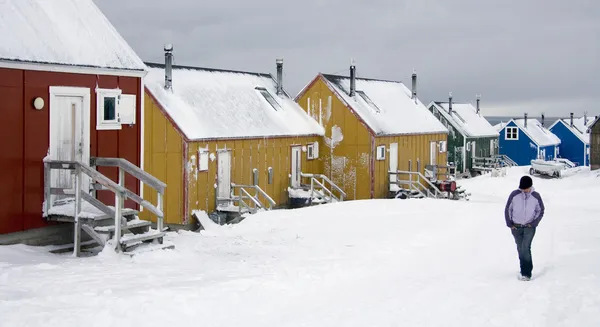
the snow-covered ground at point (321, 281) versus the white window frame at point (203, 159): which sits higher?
the white window frame at point (203, 159)

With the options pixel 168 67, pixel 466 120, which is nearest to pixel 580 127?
pixel 466 120

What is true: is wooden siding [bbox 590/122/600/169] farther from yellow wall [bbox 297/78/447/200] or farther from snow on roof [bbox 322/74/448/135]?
yellow wall [bbox 297/78/447/200]

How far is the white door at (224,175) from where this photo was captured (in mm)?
24797

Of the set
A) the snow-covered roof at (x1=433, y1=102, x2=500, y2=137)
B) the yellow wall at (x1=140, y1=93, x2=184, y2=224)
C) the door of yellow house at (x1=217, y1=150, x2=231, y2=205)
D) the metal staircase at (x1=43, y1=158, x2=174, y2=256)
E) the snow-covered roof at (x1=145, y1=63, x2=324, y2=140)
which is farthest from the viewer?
the snow-covered roof at (x1=433, y1=102, x2=500, y2=137)

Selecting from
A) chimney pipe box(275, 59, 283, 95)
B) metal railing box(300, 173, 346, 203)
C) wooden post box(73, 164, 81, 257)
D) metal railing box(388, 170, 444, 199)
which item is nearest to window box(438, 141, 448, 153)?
metal railing box(388, 170, 444, 199)

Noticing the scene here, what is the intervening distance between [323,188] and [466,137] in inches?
1105

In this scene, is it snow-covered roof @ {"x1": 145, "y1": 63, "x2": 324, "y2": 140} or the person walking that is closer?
the person walking

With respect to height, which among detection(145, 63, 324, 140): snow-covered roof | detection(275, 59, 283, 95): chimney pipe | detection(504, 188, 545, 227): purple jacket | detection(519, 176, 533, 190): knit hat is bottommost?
detection(504, 188, 545, 227): purple jacket

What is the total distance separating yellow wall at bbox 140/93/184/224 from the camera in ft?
76.2

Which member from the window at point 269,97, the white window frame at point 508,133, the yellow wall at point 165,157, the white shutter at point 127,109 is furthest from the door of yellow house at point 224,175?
the white window frame at point 508,133

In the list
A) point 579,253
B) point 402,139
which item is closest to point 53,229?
point 579,253

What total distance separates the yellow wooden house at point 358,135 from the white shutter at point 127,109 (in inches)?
682

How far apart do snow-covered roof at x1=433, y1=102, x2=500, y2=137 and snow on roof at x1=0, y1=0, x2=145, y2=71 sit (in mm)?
42512

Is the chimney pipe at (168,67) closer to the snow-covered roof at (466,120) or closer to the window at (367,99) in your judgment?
the window at (367,99)
